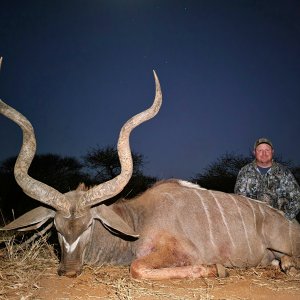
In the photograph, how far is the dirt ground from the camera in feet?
7.56

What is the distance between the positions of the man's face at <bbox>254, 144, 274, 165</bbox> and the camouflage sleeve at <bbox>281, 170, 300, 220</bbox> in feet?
0.81

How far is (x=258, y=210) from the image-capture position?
139 inches

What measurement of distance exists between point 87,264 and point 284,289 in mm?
1491

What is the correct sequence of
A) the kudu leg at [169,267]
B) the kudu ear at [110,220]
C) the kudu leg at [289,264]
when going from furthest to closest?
the kudu leg at [289,264] < the kudu ear at [110,220] < the kudu leg at [169,267]

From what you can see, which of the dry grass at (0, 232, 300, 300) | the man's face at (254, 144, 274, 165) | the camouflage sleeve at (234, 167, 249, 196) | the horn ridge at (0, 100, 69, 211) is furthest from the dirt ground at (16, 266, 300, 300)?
the man's face at (254, 144, 274, 165)

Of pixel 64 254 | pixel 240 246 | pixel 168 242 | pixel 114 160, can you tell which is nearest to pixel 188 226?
pixel 168 242

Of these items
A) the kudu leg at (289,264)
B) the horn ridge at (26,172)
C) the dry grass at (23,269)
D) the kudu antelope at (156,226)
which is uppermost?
the horn ridge at (26,172)

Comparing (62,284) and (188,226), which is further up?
(188,226)

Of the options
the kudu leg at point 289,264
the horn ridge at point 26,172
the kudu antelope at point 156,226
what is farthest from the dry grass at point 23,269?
the kudu leg at point 289,264

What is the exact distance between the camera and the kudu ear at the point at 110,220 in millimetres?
2836

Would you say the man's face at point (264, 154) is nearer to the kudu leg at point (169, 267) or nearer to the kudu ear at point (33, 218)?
the kudu leg at point (169, 267)

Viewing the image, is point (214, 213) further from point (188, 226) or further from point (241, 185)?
point (241, 185)

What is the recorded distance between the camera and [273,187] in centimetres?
416

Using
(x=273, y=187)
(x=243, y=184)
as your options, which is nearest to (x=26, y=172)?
(x=243, y=184)
